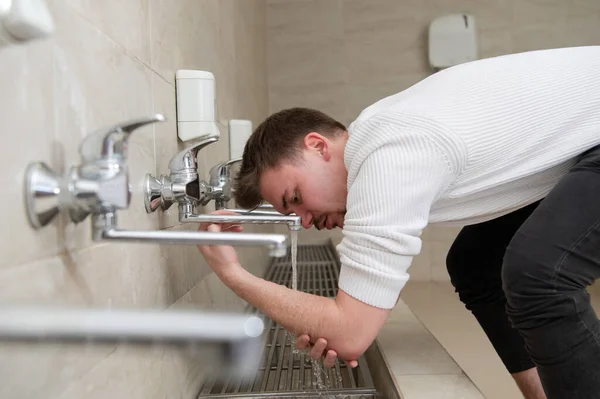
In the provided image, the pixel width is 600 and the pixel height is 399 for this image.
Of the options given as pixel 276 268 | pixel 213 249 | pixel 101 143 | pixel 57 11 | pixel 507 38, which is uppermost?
pixel 507 38

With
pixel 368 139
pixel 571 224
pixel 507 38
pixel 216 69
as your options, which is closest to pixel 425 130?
pixel 368 139

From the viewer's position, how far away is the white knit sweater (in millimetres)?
708

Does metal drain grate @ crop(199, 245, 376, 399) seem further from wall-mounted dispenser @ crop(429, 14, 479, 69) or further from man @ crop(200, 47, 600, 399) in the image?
wall-mounted dispenser @ crop(429, 14, 479, 69)

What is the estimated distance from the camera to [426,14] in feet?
9.27

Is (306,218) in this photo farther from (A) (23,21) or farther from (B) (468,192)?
(A) (23,21)

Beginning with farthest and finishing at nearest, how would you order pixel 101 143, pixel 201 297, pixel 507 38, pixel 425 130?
1. pixel 507 38
2. pixel 201 297
3. pixel 425 130
4. pixel 101 143

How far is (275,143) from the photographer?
0.95 meters

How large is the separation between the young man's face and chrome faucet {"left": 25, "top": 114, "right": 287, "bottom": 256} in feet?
1.44

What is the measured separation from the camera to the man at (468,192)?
710mm

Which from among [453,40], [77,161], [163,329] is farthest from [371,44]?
[163,329]

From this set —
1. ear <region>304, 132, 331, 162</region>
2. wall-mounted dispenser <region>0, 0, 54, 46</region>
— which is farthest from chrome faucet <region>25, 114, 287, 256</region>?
ear <region>304, 132, 331, 162</region>

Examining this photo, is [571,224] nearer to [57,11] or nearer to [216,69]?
[57,11]

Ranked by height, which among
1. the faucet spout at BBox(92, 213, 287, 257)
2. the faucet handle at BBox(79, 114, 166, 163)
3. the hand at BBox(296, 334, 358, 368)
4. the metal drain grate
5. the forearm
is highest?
the faucet handle at BBox(79, 114, 166, 163)

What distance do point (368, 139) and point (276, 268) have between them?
1439mm
